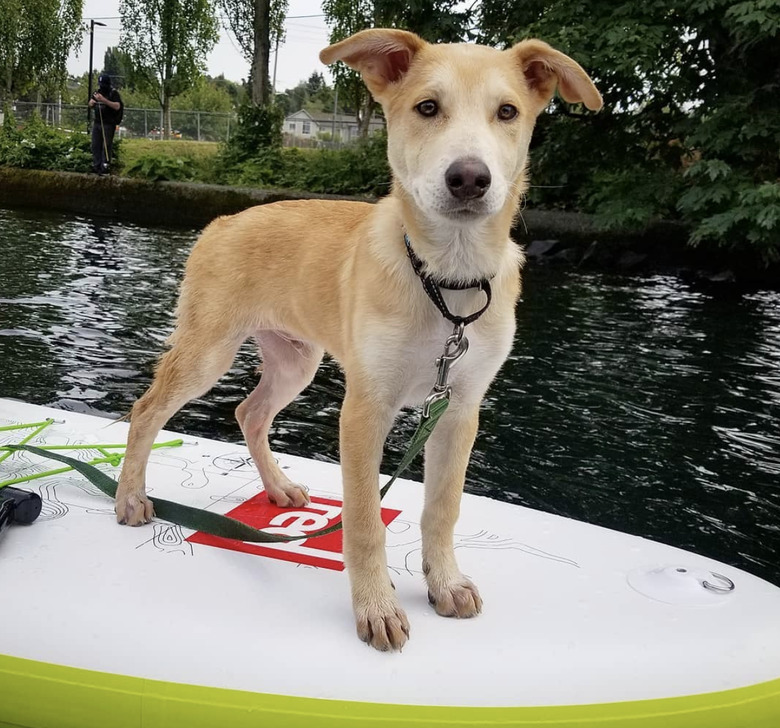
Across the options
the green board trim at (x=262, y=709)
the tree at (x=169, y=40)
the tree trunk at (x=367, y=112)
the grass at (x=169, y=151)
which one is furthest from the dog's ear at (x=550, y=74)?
the tree at (x=169, y=40)

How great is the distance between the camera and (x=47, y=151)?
85.8 ft

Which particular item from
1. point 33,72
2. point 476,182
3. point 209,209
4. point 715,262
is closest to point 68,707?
point 476,182

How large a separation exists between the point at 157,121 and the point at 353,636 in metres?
39.4

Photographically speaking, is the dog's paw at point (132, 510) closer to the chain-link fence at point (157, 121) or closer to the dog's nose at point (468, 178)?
the dog's nose at point (468, 178)

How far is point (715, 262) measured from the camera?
17234 mm

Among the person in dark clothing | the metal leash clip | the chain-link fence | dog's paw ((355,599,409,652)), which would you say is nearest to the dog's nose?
the metal leash clip

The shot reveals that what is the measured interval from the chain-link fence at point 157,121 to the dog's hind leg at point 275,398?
33414mm

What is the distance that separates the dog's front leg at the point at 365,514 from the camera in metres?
3.04

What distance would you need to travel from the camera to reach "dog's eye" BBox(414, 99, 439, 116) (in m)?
2.89

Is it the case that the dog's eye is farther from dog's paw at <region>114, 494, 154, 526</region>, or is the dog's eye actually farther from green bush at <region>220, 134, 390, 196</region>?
green bush at <region>220, 134, 390, 196</region>

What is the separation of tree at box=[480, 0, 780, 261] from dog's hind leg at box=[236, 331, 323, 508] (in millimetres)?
11431

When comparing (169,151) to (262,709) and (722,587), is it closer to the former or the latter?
(722,587)

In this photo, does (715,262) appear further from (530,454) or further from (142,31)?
(142,31)

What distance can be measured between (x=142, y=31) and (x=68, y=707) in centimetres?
5062
